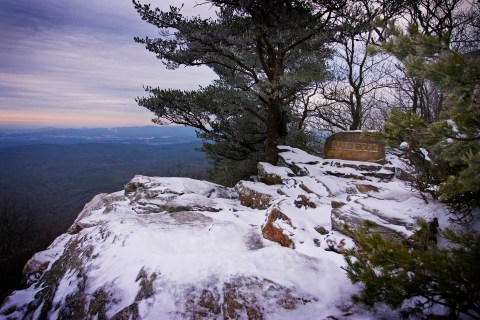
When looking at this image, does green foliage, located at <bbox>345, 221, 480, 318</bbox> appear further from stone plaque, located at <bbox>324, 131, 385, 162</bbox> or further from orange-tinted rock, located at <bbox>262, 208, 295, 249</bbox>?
stone plaque, located at <bbox>324, 131, 385, 162</bbox>

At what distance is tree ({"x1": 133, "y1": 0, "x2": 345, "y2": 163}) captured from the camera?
23.8 ft

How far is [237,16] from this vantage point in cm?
761

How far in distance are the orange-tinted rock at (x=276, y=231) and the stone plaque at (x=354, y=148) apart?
450 cm

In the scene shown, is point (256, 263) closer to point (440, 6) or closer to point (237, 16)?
point (237, 16)

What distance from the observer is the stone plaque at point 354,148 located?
8.18 metres

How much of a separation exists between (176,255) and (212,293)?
1005 mm

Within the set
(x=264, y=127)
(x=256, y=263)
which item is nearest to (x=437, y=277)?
(x=256, y=263)

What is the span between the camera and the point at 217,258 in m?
3.98

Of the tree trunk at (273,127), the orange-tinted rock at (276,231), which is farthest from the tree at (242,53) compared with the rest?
the orange-tinted rock at (276,231)

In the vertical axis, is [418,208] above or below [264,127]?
below

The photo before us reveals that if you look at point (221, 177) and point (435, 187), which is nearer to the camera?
point (435, 187)

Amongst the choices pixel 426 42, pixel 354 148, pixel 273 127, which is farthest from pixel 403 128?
pixel 273 127

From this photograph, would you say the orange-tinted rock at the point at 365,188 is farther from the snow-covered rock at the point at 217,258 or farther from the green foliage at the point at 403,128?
the green foliage at the point at 403,128

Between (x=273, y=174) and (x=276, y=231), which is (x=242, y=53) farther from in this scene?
(x=276, y=231)
